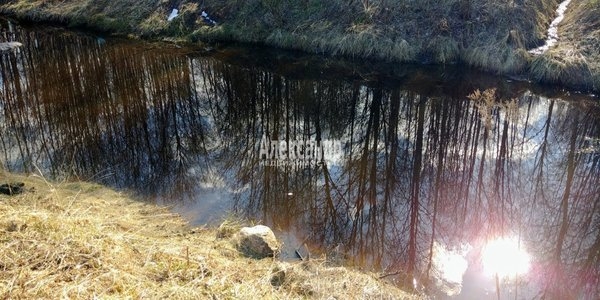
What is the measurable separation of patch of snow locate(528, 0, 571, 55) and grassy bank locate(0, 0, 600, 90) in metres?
0.17

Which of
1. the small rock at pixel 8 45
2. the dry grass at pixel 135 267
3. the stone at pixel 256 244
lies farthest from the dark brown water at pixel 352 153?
the small rock at pixel 8 45

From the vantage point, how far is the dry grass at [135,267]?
3.55 m

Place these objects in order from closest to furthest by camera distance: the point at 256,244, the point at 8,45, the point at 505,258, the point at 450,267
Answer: the point at 256,244 → the point at 450,267 → the point at 505,258 → the point at 8,45

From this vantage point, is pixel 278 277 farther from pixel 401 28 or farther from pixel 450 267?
pixel 401 28

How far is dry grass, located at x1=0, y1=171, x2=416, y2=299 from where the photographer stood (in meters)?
3.55

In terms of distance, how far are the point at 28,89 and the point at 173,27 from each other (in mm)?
5424

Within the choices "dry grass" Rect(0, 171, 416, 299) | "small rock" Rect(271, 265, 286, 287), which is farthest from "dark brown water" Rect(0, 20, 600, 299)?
"small rock" Rect(271, 265, 286, 287)

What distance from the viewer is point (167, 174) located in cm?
732

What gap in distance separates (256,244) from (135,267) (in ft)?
5.06

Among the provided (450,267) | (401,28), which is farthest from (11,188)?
(401,28)

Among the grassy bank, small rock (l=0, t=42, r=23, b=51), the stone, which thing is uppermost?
the grassy bank

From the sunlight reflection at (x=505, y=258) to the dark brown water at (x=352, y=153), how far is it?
2.7 inches

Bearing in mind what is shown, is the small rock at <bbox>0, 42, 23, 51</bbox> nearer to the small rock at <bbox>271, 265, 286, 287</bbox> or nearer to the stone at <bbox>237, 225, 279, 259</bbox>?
the stone at <bbox>237, 225, 279, 259</bbox>

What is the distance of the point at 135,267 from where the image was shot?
3977 mm
